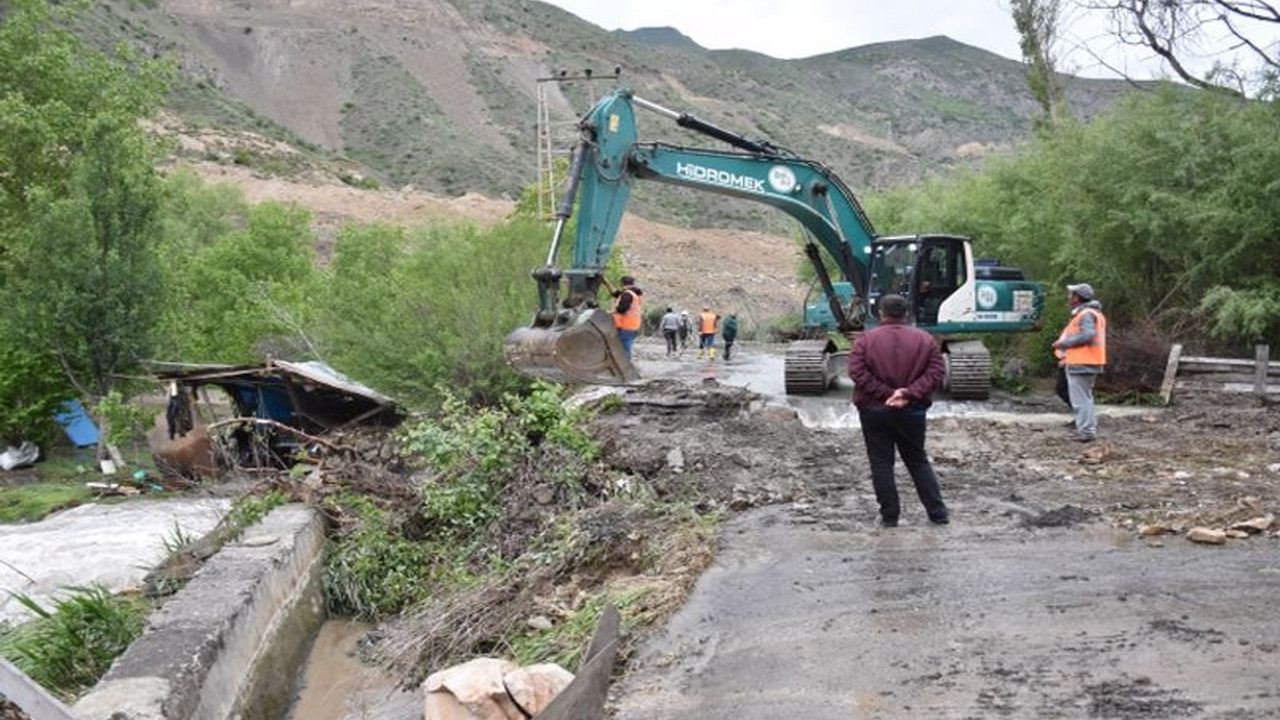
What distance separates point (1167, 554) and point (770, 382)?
37.0ft

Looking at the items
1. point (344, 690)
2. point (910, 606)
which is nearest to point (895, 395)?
point (910, 606)

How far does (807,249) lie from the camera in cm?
1548

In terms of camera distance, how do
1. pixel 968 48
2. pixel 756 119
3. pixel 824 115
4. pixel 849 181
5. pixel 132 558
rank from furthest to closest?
pixel 968 48 < pixel 824 115 < pixel 756 119 < pixel 849 181 < pixel 132 558

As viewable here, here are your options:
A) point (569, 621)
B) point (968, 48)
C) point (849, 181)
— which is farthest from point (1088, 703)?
point (968, 48)

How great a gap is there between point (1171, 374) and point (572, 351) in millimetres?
7851

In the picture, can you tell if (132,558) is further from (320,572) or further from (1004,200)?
(1004,200)

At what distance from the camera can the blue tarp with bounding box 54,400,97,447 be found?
22.8 metres

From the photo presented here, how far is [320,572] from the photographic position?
8898 millimetres

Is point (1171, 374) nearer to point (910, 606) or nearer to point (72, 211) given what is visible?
point (910, 606)

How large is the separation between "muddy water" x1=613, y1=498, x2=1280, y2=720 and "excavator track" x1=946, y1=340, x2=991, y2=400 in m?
6.97

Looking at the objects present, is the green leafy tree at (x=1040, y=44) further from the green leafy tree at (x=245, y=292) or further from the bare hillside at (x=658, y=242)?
the bare hillside at (x=658, y=242)

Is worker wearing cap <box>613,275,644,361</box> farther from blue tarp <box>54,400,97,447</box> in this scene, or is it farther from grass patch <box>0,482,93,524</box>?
blue tarp <box>54,400,97,447</box>

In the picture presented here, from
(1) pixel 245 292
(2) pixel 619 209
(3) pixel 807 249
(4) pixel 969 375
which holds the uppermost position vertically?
(2) pixel 619 209

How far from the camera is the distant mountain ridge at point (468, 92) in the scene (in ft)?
260
